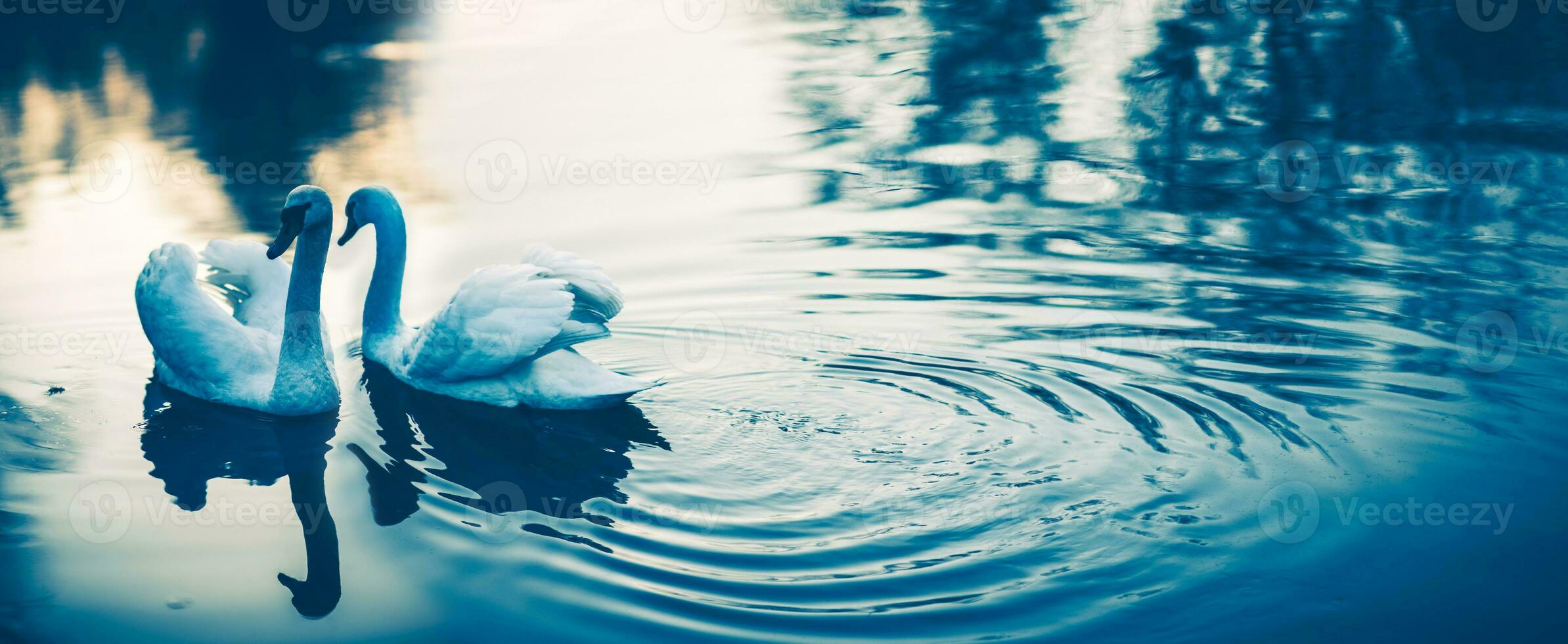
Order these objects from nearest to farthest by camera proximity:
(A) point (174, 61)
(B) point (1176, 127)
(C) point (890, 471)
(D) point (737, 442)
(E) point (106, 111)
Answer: (C) point (890, 471) < (D) point (737, 442) < (B) point (1176, 127) < (E) point (106, 111) < (A) point (174, 61)

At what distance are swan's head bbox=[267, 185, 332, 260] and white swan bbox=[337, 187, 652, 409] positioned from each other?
76 cm

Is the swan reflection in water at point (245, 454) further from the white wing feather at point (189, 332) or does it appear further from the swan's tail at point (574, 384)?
the swan's tail at point (574, 384)

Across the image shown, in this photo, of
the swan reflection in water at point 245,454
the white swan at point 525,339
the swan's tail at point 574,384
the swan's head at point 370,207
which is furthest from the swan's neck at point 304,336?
the swan's tail at point 574,384

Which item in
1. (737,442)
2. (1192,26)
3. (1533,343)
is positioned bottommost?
(737,442)

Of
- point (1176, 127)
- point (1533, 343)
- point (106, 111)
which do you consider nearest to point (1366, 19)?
point (1176, 127)

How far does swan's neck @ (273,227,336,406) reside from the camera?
685 centimetres

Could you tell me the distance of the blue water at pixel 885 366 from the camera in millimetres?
5062

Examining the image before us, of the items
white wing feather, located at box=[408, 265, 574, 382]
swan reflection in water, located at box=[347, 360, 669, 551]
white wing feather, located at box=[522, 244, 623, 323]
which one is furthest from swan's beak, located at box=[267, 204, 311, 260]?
white wing feather, located at box=[522, 244, 623, 323]

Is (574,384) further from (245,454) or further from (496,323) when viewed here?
(245,454)

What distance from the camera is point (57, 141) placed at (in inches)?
534

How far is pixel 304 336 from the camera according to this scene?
6887 millimetres

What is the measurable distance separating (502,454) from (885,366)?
2.05m

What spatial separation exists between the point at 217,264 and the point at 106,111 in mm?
8135

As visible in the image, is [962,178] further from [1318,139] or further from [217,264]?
[217,264]
